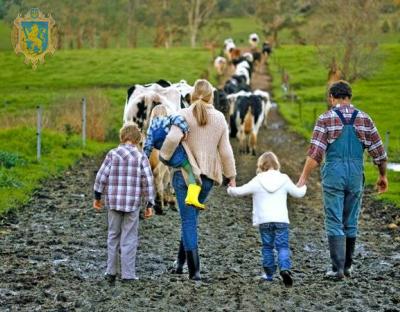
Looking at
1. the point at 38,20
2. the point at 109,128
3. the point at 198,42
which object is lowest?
the point at 109,128

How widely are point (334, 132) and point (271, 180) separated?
40.2 inches

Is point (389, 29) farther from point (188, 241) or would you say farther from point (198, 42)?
point (188, 241)

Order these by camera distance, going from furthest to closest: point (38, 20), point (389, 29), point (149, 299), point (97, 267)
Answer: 1. point (389, 29)
2. point (38, 20)
3. point (97, 267)
4. point (149, 299)

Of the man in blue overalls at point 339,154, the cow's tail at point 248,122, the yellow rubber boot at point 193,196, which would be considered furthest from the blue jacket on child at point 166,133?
the cow's tail at point 248,122

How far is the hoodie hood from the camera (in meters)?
9.66

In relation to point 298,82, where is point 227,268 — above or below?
below

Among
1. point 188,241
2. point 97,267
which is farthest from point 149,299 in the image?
point 97,267

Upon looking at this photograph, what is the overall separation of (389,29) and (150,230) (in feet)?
258

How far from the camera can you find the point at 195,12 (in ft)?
288

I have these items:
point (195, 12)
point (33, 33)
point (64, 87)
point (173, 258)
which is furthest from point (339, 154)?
point (195, 12)

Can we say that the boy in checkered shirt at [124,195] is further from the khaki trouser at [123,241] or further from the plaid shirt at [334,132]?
the plaid shirt at [334,132]

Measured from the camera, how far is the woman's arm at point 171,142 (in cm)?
971

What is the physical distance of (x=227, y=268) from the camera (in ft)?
35.5

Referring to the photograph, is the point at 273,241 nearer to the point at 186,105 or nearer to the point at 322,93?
the point at 186,105
